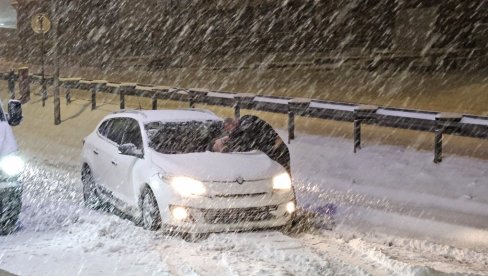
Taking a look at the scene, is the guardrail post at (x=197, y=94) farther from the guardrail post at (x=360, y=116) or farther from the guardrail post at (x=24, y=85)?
the guardrail post at (x=24, y=85)

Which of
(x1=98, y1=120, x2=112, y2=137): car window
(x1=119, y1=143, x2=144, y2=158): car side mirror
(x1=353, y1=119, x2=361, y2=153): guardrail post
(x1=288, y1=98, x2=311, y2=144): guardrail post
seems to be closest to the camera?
(x1=119, y1=143, x2=144, y2=158): car side mirror

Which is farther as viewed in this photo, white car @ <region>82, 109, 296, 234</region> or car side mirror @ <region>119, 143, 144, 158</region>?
car side mirror @ <region>119, 143, 144, 158</region>

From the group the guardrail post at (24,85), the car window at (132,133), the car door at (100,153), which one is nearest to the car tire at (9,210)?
the car door at (100,153)

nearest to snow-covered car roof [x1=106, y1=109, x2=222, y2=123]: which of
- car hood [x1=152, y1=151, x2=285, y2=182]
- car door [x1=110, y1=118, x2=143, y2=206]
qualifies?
car door [x1=110, y1=118, x2=143, y2=206]

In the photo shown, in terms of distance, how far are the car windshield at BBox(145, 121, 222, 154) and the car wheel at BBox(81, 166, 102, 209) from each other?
4.66ft

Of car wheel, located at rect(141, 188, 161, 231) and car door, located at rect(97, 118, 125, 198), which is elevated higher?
car door, located at rect(97, 118, 125, 198)

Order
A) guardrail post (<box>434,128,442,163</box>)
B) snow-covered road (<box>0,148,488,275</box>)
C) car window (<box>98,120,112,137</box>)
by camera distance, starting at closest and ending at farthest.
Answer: snow-covered road (<box>0,148,488,275</box>)
car window (<box>98,120,112,137</box>)
guardrail post (<box>434,128,442,163</box>)

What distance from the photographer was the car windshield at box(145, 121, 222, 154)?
29.0 ft

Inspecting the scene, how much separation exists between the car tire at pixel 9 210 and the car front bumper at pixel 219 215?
1786mm

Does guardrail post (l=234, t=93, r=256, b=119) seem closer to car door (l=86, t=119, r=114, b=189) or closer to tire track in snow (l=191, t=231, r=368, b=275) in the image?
car door (l=86, t=119, r=114, b=189)

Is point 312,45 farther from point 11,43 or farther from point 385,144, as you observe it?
point 11,43

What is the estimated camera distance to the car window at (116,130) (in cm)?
965

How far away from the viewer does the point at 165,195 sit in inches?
310

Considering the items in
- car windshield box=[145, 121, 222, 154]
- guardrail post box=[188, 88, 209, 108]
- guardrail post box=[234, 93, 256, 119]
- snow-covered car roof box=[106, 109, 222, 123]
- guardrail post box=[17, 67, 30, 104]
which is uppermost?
guardrail post box=[17, 67, 30, 104]
